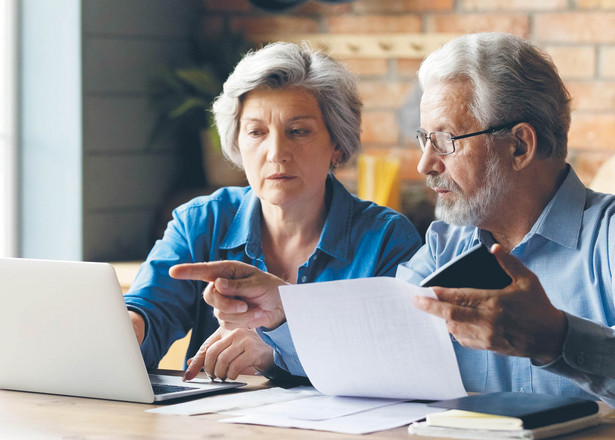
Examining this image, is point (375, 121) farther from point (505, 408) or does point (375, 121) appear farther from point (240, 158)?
point (505, 408)

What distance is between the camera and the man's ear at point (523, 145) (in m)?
1.78

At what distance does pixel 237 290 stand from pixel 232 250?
62 centimetres

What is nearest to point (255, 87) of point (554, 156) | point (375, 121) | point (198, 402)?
point (554, 156)

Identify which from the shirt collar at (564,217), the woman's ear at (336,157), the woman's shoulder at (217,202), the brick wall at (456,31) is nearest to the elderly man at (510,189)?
the shirt collar at (564,217)

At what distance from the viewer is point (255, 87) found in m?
2.16

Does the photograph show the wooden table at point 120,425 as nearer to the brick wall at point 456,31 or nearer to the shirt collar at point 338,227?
the shirt collar at point 338,227

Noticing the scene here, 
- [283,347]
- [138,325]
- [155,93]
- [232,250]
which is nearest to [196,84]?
[155,93]

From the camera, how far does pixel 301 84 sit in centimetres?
217

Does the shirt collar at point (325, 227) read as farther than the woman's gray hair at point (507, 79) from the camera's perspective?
Yes

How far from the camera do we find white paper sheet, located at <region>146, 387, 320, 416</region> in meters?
1.45

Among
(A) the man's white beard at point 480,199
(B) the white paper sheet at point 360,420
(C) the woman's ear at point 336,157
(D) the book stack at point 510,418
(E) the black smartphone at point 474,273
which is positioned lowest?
(B) the white paper sheet at point 360,420

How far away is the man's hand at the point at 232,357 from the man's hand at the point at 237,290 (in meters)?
0.10

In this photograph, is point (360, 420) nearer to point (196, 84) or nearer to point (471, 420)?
point (471, 420)

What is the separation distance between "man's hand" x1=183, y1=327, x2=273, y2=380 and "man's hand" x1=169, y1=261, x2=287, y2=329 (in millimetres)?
103
